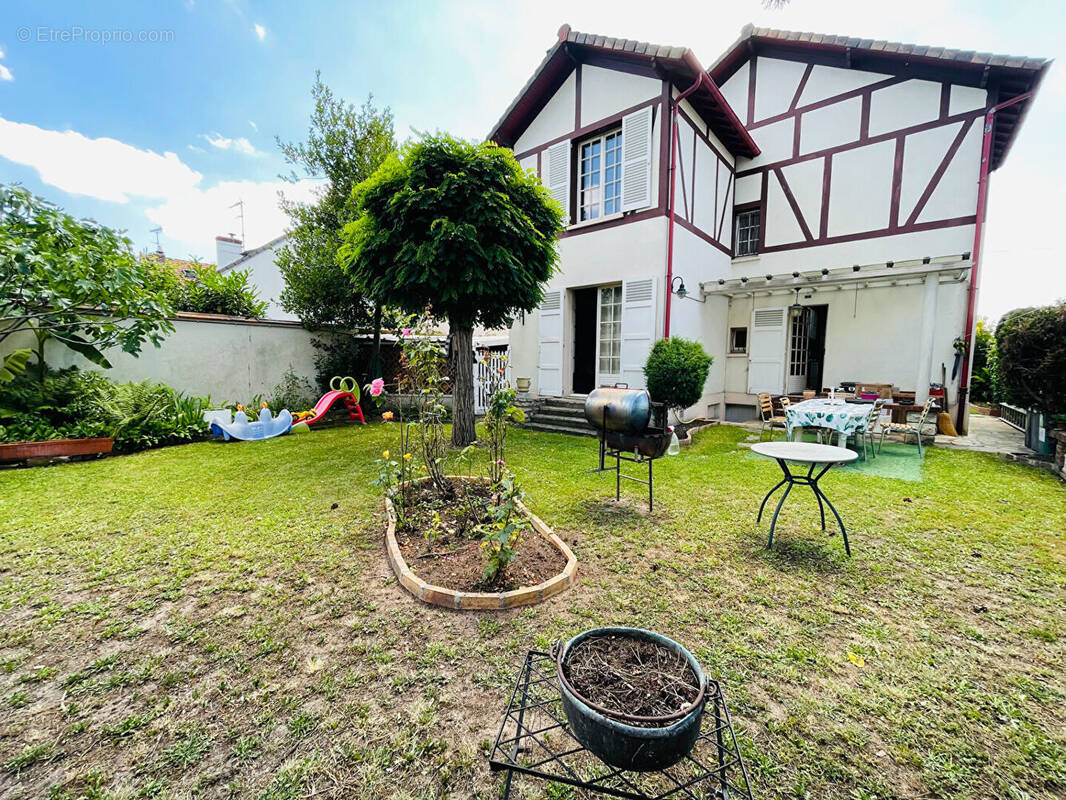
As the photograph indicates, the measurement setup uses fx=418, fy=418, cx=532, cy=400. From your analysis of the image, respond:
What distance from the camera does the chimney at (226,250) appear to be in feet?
57.7

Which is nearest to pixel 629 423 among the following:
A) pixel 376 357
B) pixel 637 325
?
pixel 637 325

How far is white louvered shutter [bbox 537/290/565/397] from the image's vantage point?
30.0 feet

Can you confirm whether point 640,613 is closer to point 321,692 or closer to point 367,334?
point 321,692

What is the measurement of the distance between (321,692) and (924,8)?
835 cm

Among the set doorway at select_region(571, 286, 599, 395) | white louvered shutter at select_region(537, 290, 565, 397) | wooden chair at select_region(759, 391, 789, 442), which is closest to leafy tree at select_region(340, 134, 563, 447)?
white louvered shutter at select_region(537, 290, 565, 397)

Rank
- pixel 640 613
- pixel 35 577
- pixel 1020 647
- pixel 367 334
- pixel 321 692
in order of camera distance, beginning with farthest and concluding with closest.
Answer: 1. pixel 367 334
2. pixel 35 577
3. pixel 640 613
4. pixel 1020 647
5. pixel 321 692

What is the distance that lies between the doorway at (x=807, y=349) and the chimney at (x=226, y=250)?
20.7m

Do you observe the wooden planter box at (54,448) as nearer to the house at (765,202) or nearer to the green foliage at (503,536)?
the green foliage at (503,536)

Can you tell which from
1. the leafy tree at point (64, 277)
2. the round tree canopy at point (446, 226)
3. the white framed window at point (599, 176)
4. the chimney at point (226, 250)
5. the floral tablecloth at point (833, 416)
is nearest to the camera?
the leafy tree at point (64, 277)

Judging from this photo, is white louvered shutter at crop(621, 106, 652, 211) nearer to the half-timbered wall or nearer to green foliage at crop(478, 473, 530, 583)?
the half-timbered wall

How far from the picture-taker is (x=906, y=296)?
8.50 metres

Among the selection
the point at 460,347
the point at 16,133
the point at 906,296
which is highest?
the point at 16,133

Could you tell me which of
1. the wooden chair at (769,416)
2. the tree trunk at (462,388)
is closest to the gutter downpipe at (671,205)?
the wooden chair at (769,416)

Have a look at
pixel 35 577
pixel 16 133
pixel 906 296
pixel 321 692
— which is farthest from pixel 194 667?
pixel 906 296
